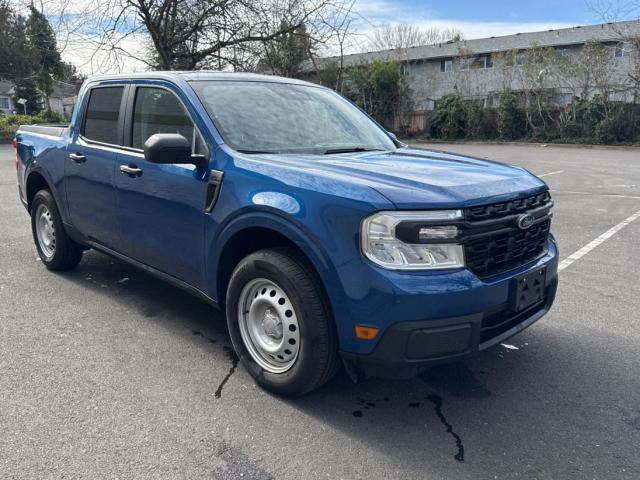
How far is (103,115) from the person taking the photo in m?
4.54

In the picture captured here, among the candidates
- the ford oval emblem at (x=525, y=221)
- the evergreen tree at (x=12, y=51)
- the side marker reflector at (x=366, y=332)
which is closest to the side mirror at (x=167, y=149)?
the side marker reflector at (x=366, y=332)

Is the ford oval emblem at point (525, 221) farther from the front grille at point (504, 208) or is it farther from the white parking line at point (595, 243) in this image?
the white parking line at point (595, 243)

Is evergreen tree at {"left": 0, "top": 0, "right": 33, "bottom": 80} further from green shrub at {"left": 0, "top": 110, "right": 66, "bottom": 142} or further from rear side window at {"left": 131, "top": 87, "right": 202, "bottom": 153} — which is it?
rear side window at {"left": 131, "top": 87, "right": 202, "bottom": 153}

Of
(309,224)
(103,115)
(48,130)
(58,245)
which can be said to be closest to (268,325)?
(309,224)

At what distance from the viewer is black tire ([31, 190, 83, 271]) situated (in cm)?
515

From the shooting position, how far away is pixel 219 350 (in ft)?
12.5

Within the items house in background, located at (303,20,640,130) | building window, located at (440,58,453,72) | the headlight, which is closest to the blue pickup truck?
the headlight

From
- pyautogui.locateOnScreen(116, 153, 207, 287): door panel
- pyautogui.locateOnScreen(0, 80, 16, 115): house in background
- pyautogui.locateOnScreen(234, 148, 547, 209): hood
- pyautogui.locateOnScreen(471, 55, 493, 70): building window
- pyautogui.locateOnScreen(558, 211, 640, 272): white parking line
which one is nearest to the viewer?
pyautogui.locateOnScreen(234, 148, 547, 209): hood

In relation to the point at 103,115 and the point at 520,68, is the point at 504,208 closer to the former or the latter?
the point at 103,115

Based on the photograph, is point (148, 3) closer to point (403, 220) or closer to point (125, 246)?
point (125, 246)

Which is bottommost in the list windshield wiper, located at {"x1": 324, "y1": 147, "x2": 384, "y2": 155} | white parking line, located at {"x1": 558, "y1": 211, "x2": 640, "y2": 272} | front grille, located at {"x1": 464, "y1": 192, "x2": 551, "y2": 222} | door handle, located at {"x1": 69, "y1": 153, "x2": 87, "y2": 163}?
white parking line, located at {"x1": 558, "y1": 211, "x2": 640, "y2": 272}

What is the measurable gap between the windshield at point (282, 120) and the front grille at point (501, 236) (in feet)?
4.04

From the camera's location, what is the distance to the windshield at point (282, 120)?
11.6ft

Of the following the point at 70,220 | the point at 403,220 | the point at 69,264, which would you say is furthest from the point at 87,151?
the point at 403,220
